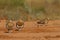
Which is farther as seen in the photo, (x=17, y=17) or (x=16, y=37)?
(x=17, y=17)

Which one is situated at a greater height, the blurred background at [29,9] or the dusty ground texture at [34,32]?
the blurred background at [29,9]

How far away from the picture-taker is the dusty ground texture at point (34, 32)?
8.31 ft

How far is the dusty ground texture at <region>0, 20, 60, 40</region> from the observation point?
253 cm

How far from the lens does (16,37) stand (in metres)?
2.52

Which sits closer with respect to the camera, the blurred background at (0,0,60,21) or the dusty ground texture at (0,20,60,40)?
the dusty ground texture at (0,20,60,40)

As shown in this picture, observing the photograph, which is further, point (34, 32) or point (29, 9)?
point (29, 9)

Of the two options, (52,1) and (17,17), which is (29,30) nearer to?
(17,17)

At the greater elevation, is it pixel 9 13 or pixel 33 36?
pixel 9 13

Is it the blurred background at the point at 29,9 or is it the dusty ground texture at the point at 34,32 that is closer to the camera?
the dusty ground texture at the point at 34,32

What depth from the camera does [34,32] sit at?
2.65 meters

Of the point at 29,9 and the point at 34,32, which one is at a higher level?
the point at 29,9

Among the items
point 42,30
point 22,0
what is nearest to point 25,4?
point 22,0

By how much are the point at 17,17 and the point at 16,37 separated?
0.33 metres

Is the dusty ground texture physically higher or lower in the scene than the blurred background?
lower
